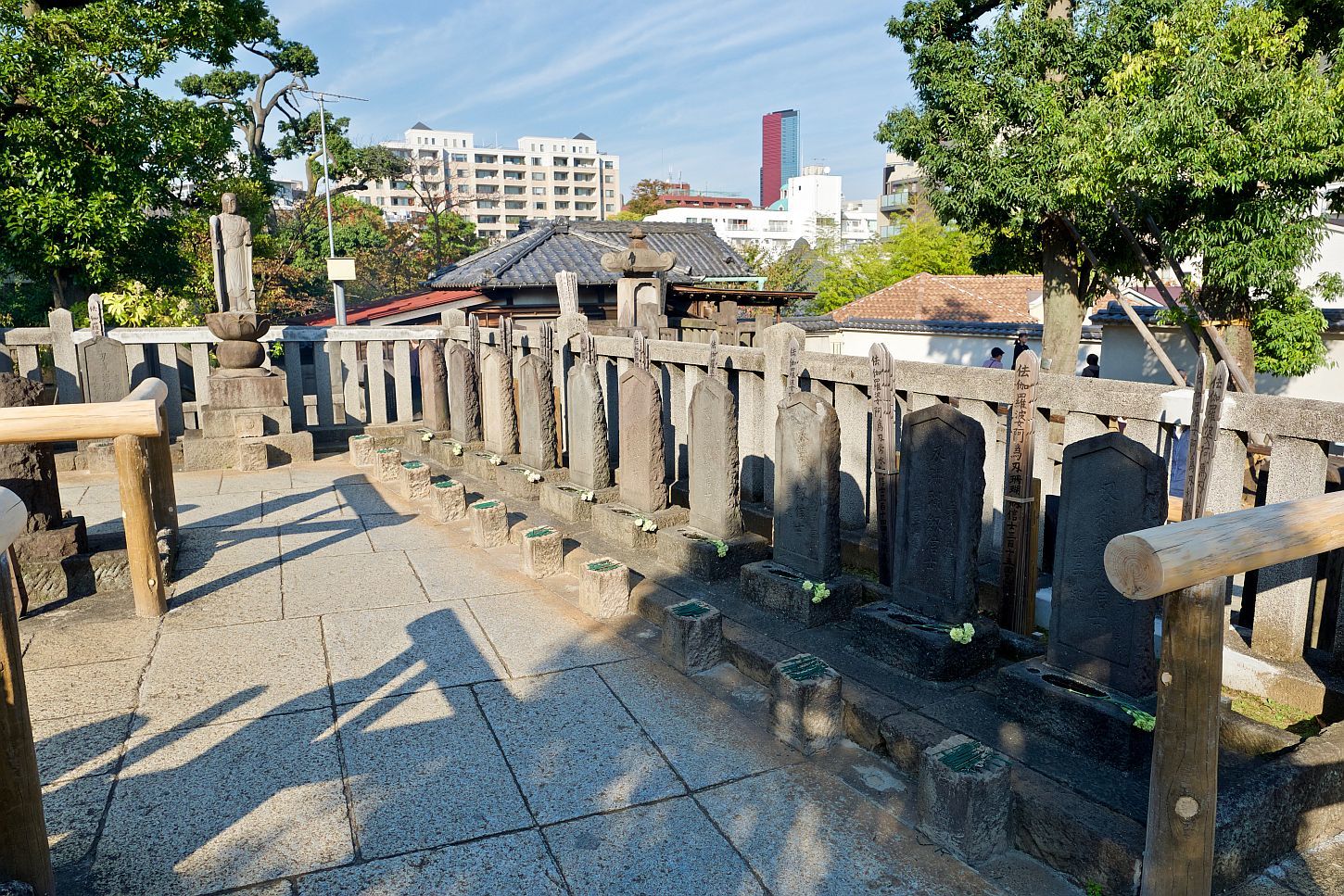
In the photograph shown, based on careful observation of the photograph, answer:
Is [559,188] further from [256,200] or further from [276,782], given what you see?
[276,782]

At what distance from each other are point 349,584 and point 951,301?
2463 centimetres

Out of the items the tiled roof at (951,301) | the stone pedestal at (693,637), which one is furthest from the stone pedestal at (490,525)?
the tiled roof at (951,301)

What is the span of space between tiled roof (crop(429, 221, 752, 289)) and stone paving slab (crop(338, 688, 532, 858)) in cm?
1420

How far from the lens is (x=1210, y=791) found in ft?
9.05

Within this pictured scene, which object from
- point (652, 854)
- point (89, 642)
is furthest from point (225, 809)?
point (89, 642)

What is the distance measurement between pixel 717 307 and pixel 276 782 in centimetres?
1659

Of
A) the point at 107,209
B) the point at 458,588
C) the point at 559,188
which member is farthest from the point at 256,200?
the point at 559,188

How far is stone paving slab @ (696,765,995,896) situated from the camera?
10.6ft

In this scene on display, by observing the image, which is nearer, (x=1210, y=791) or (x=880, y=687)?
(x=1210, y=791)

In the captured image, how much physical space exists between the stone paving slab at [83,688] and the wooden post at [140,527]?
64cm

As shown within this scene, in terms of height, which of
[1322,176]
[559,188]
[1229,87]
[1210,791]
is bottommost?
[1210,791]

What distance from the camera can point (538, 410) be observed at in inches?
328

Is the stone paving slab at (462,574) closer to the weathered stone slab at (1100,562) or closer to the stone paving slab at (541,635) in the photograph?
the stone paving slab at (541,635)

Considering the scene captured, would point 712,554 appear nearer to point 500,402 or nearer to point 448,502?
point 448,502
